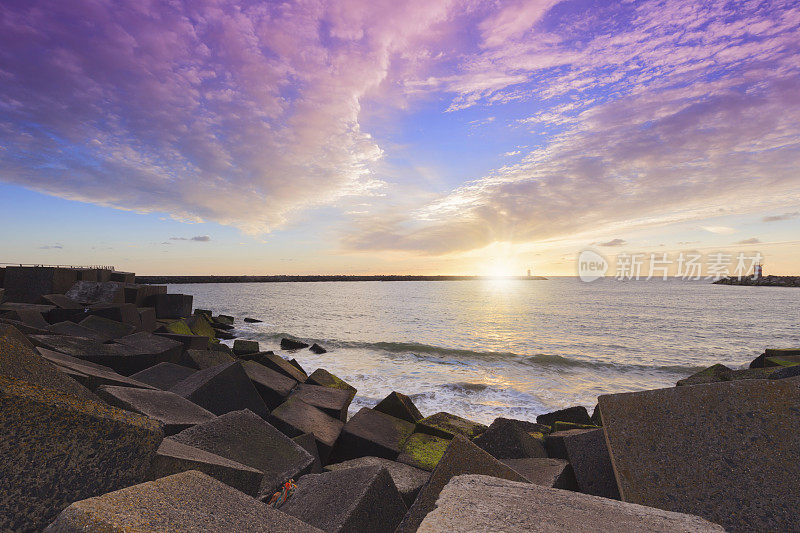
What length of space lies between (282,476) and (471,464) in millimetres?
1622

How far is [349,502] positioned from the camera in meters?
2.48

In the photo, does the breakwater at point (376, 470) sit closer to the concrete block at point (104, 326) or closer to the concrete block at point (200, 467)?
the concrete block at point (200, 467)

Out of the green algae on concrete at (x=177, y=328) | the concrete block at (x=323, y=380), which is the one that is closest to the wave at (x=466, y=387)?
the concrete block at (x=323, y=380)

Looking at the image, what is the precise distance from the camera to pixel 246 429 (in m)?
3.36

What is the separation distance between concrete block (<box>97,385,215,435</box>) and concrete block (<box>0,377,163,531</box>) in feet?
4.61

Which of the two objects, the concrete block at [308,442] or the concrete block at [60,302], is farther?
the concrete block at [60,302]

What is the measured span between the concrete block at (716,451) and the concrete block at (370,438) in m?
3.19

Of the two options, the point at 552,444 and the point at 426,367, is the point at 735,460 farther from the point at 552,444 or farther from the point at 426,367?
the point at 426,367

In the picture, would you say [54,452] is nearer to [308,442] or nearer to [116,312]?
[308,442]

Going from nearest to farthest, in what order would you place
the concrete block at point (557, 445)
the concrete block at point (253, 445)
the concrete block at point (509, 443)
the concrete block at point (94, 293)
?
the concrete block at point (253, 445) < the concrete block at point (557, 445) < the concrete block at point (509, 443) < the concrete block at point (94, 293)

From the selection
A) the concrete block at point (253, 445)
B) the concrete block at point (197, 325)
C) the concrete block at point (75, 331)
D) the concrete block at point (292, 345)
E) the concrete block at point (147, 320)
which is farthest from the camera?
the concrete block at point (292, 345)

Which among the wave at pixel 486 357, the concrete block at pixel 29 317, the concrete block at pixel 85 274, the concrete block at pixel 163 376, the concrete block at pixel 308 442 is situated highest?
the concrete block at pixel 85 274

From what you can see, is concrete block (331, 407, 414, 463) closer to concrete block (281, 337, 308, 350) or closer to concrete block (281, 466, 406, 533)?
concrete block (281, 466, 406, 533)

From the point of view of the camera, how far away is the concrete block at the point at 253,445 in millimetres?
3002
